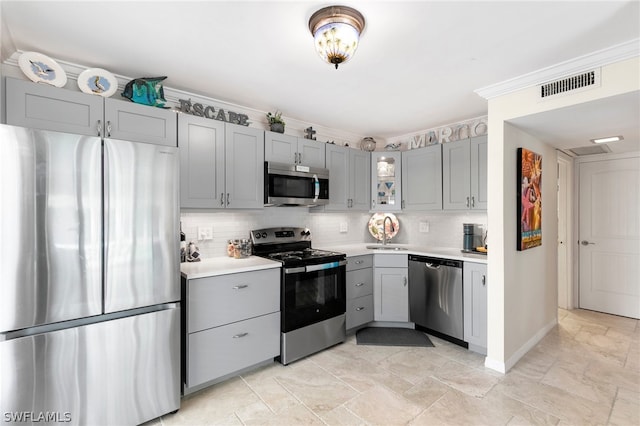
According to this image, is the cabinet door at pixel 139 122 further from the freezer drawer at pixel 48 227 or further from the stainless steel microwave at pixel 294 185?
the stainless steel microwave at pixel 294 185

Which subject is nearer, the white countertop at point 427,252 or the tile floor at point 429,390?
the tile floor at point 429,390

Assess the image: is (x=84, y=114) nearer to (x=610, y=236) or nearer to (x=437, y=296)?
(x=437, y=296)

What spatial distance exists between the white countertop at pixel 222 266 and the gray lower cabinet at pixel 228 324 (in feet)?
0.13

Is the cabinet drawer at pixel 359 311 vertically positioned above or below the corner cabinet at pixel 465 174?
below

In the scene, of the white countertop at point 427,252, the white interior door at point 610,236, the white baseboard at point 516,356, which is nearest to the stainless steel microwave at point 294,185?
the white countertop at point 427,252

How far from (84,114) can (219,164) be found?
99 centimetres

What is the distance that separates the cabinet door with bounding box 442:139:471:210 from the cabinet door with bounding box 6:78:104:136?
130 inches

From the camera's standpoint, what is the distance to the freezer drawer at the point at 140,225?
72.2 inches

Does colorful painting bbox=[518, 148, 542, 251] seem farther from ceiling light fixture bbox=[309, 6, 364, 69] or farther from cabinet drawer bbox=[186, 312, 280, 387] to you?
cabinet drawer bbox=[186, 312, 280, 387]

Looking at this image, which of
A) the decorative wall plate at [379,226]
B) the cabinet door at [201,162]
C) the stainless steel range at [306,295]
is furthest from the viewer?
the decorative wall plate at [379,226]

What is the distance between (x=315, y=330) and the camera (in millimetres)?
2967

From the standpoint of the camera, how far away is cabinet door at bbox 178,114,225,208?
8.30 feet

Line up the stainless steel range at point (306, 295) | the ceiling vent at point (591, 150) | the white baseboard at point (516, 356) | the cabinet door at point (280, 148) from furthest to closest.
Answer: the ceiling vent at point (591, 150), the cabinet door at point (280, 148), the stainless steel range at point (306, 295), the white baseboard at point (516, 356)

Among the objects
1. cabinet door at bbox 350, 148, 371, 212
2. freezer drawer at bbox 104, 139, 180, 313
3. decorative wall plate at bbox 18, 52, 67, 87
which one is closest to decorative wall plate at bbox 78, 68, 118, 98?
decorative wall plate at bbox 18, 52, 67, 87
